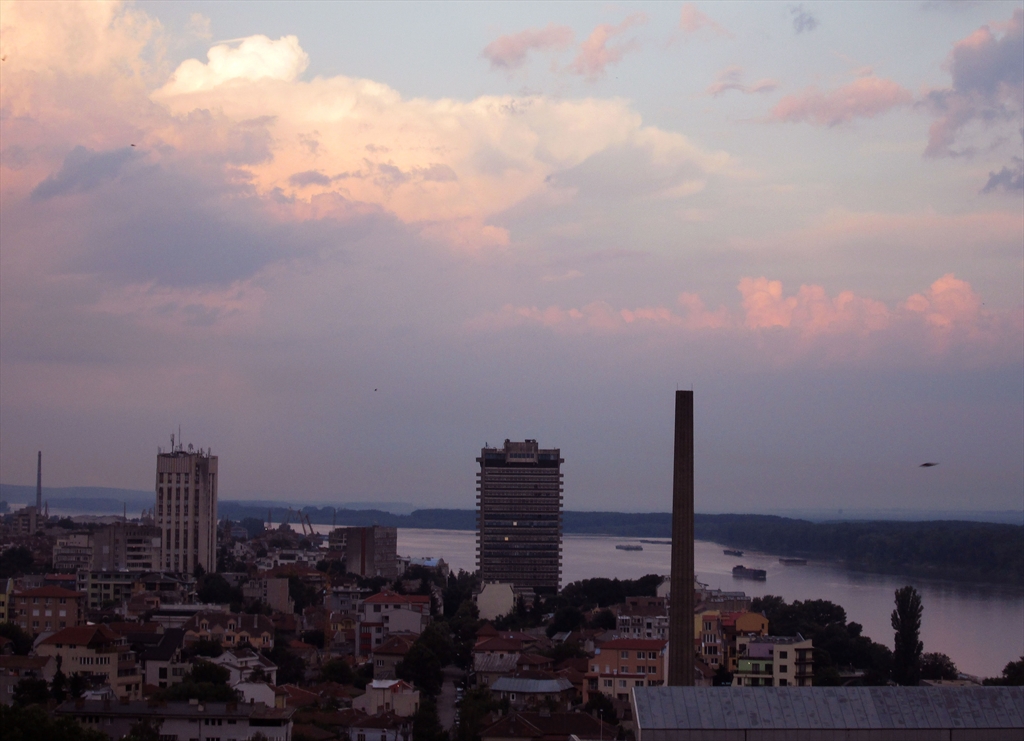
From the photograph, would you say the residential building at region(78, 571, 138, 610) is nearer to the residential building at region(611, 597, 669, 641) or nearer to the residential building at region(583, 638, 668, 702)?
the residential building at region(611, 597, 669, 641)

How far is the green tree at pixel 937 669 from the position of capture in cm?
1919

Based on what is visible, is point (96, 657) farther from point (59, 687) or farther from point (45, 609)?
point (45, 609)

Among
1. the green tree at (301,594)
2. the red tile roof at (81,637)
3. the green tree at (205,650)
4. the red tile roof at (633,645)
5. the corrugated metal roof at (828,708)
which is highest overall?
the corrugated metal roof at (828,708)

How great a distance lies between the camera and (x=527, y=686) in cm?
1620

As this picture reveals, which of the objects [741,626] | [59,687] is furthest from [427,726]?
[741,626]

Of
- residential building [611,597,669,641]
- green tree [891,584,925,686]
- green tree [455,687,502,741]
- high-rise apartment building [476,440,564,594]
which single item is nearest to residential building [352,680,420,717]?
green tree [455,687,502,741]

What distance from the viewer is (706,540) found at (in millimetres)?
88375

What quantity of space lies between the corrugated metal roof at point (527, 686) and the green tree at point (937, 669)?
237 inches

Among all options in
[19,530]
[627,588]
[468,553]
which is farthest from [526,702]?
[468,553]

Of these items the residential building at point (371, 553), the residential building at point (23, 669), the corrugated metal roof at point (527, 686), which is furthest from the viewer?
the residential building at point (371, 553)

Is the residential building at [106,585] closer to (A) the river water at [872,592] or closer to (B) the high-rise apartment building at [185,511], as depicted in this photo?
(B) the high-rise apartment building at [185,511]

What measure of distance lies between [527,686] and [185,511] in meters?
23.8

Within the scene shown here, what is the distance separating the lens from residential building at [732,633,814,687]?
17031 millimetres

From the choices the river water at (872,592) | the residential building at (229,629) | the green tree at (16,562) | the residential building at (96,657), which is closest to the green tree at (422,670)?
the residential building at (229,629)
